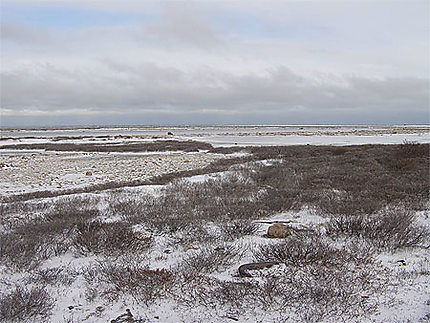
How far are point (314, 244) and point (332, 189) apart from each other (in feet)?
14.8

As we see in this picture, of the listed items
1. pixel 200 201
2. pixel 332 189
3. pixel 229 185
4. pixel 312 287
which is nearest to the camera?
pixel 312 287

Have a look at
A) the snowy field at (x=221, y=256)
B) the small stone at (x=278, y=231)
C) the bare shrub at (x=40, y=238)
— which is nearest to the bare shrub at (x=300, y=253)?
the snowy field at (x=221, y=256)

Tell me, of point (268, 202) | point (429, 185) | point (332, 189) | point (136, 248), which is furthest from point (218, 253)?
point (429, 185)

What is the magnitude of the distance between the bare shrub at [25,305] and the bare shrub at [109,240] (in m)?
1.44

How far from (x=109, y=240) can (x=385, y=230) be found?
15.6 ft

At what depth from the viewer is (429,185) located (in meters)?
9.43

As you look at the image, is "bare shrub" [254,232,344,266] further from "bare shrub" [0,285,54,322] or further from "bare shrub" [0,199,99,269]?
"bare shrub" [0,199,99,269]

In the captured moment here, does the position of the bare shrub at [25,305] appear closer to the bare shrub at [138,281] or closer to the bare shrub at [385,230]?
the bare shrub at [138,281]

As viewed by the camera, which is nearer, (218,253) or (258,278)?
(258,278)

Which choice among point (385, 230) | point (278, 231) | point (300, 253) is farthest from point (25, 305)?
point (385, 230)

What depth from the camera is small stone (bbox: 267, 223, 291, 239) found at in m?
6.16

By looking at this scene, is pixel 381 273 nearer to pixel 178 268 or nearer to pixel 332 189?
pixel 178 268

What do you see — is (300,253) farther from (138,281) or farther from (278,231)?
(138,281)

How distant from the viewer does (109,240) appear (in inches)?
232
